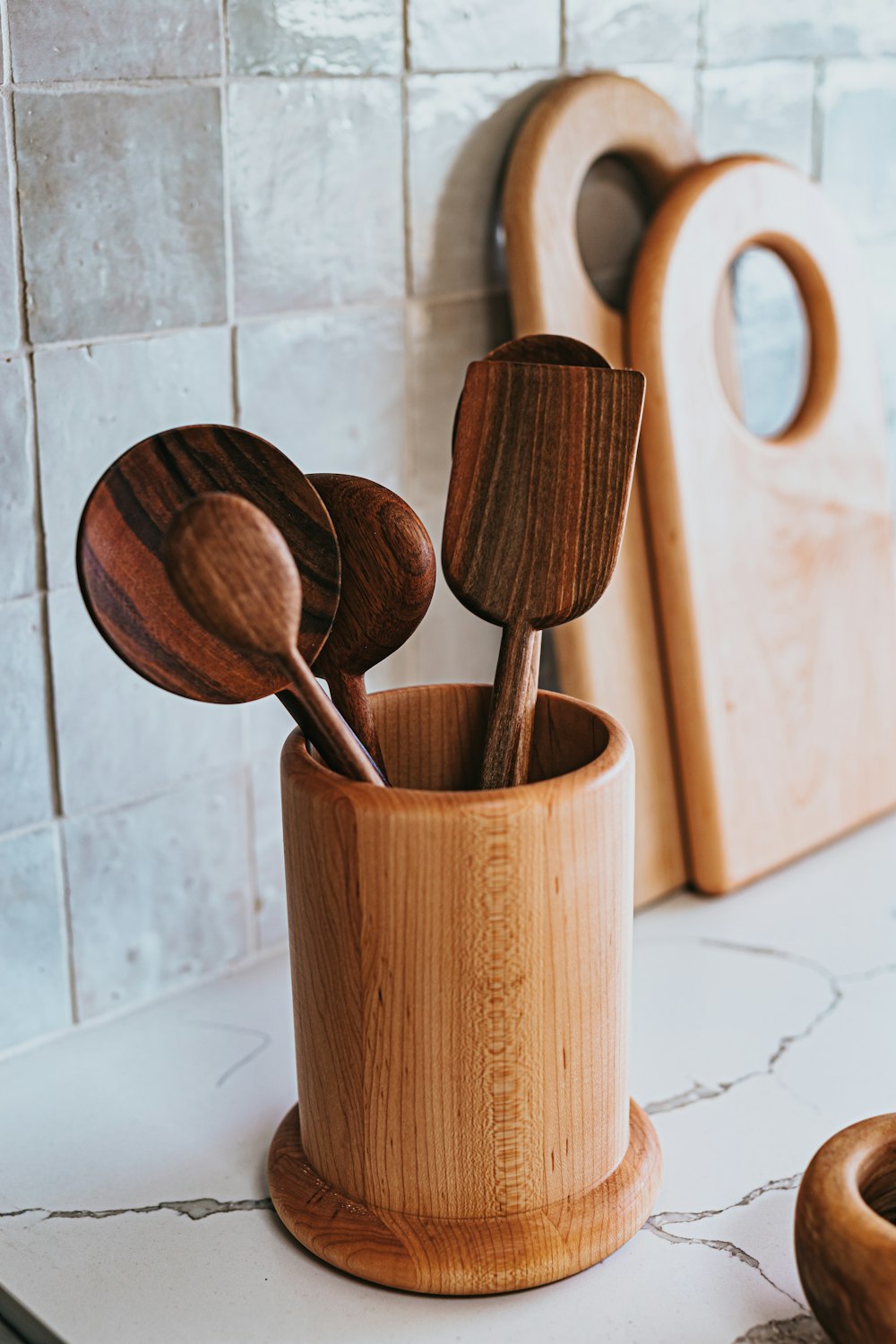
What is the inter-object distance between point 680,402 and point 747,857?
274 millimetres

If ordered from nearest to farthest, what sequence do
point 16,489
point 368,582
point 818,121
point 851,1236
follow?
1. point 851,1236
2. point 368,582
3. point 16,489
4. point 818,121

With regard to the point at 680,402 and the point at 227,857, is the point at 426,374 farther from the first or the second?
the point at 227,857

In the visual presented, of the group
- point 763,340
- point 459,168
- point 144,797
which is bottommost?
point 144,797

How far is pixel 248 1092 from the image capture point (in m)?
0.68

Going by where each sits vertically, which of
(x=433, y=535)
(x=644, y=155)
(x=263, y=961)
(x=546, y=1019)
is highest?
(x=644, y=155)

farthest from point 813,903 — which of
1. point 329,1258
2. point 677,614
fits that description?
point 329,1258

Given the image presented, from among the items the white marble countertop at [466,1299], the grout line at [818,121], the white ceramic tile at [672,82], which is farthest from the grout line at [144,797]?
the grout line at [818,121]

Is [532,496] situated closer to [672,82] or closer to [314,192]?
[314,192]

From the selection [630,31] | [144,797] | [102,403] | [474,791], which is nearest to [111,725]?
[144,797]

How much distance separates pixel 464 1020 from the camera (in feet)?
1.68

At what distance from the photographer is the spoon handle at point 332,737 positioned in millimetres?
504

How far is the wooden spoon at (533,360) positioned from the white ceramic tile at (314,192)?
0.19 meters

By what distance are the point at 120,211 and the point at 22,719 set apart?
0.24 m

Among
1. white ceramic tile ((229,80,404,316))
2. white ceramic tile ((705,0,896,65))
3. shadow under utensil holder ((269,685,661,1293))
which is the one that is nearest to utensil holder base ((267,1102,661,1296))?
shadow under utensil holder ((269,685,661,1293))
